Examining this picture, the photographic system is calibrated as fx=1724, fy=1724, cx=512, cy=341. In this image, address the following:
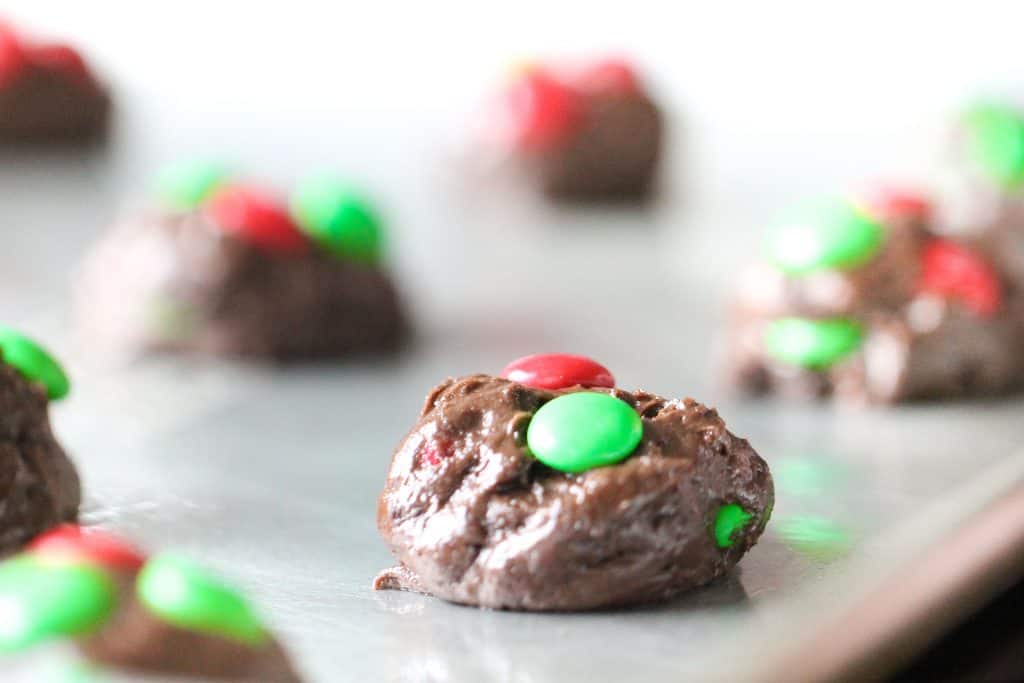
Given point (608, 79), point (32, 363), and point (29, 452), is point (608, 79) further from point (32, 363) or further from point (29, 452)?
point (29, 452)

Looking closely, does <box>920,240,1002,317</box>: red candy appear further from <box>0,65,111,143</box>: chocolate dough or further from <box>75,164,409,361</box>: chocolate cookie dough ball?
<box>0,65,111,143</box>: chocolate dough

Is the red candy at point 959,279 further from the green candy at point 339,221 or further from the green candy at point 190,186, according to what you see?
the green candy at point 190,186

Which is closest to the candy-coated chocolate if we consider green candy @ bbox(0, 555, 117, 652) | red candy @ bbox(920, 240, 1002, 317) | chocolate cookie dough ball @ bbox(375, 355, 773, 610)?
chocolate cookie dough ball @ bbox(375, 355, 773, 610)

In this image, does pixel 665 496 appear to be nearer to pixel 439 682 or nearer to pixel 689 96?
pixel 439 682

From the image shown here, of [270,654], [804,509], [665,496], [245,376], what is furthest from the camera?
[245,376]

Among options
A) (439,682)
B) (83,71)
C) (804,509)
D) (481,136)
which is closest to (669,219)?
(481,136)

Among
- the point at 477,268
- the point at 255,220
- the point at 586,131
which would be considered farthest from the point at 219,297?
the point at 586,131
